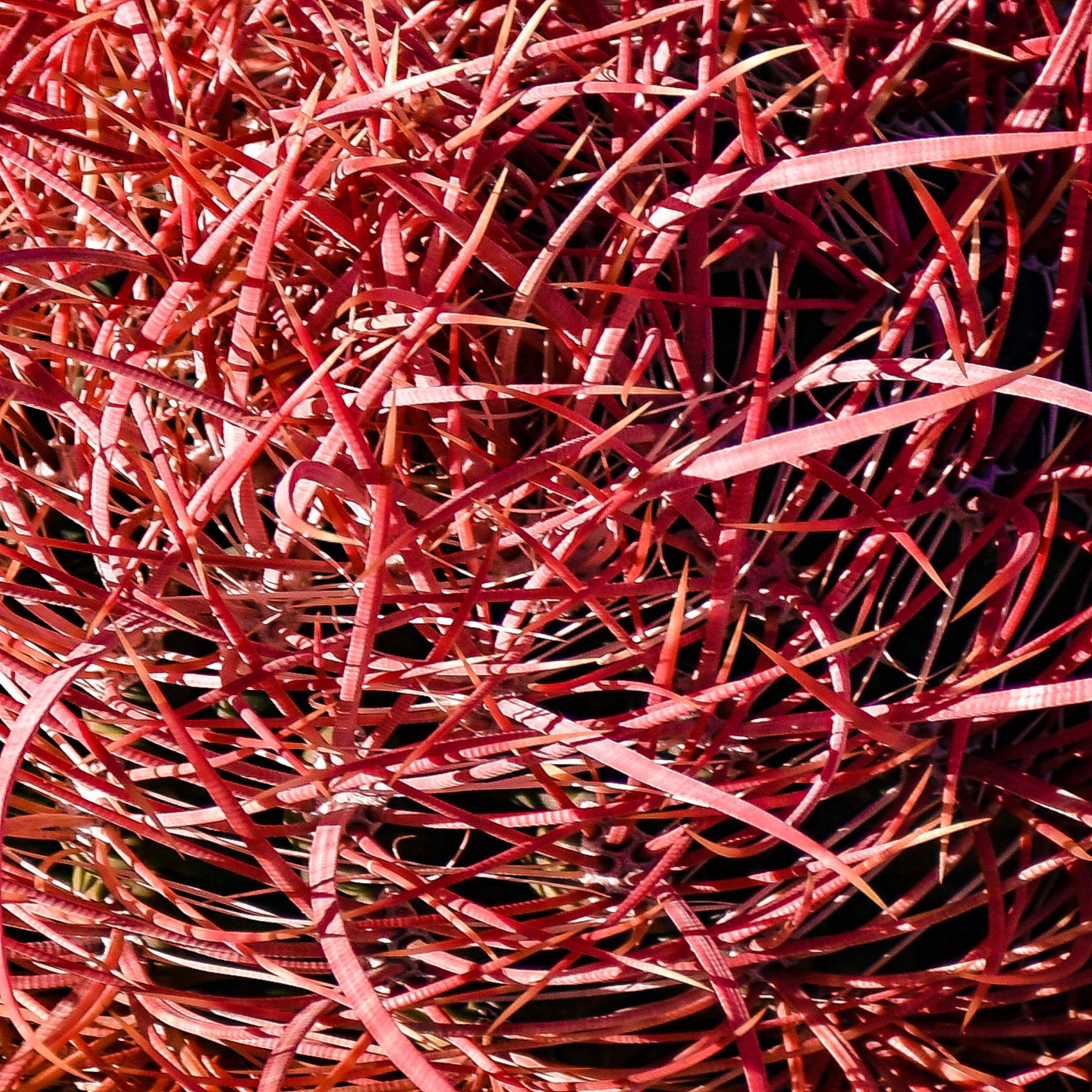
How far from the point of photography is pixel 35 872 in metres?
0.25

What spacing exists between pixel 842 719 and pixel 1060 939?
8 centimetres

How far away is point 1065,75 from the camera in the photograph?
0.68 ft

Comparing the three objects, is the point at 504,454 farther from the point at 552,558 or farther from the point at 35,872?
the point at 35,872

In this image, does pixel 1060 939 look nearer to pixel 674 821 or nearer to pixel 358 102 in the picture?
pixel 674 821

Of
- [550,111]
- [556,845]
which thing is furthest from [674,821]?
[550,111]

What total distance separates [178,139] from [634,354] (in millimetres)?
107

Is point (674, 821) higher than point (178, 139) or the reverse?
the reverse

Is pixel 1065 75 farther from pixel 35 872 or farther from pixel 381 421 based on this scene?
pixel 35 872

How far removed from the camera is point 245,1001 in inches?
9.2

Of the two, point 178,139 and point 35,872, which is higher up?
point 178,139

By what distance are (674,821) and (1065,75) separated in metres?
0.17

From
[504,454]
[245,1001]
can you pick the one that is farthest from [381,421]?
[245,1001]

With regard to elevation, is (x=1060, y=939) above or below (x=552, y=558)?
below

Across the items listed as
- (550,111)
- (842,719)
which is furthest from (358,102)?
(842,719)
